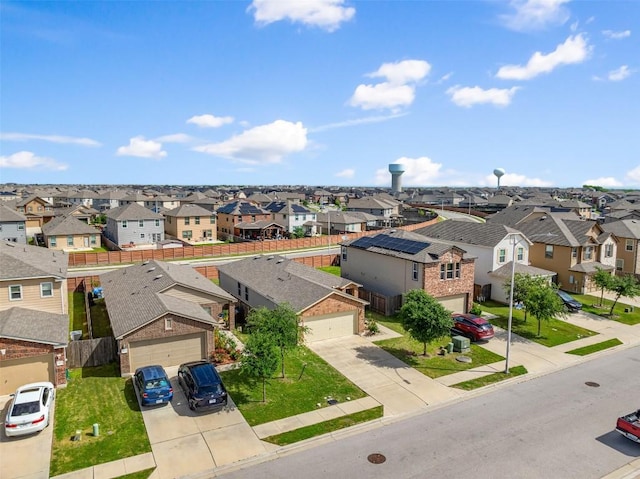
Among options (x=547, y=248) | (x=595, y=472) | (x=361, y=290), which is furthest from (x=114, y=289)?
(x=547, y=248)

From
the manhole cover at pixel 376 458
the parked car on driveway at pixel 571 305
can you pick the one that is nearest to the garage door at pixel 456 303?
the parked car on driveway at pixel 571 305

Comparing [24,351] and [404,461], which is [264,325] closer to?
[404,461]

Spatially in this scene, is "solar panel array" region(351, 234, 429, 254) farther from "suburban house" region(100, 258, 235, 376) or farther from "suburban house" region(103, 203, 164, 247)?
"suburban house" region(103, 203, 164, 247)

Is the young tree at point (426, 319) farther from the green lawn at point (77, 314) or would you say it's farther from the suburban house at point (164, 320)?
the green lawn at point (77, 314)

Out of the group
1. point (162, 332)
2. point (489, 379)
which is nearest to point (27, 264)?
point (162, 332)

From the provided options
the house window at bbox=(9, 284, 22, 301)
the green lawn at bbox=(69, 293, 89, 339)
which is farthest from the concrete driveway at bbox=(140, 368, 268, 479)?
the green lawn at bbox=(69, 293, 89, 339)
